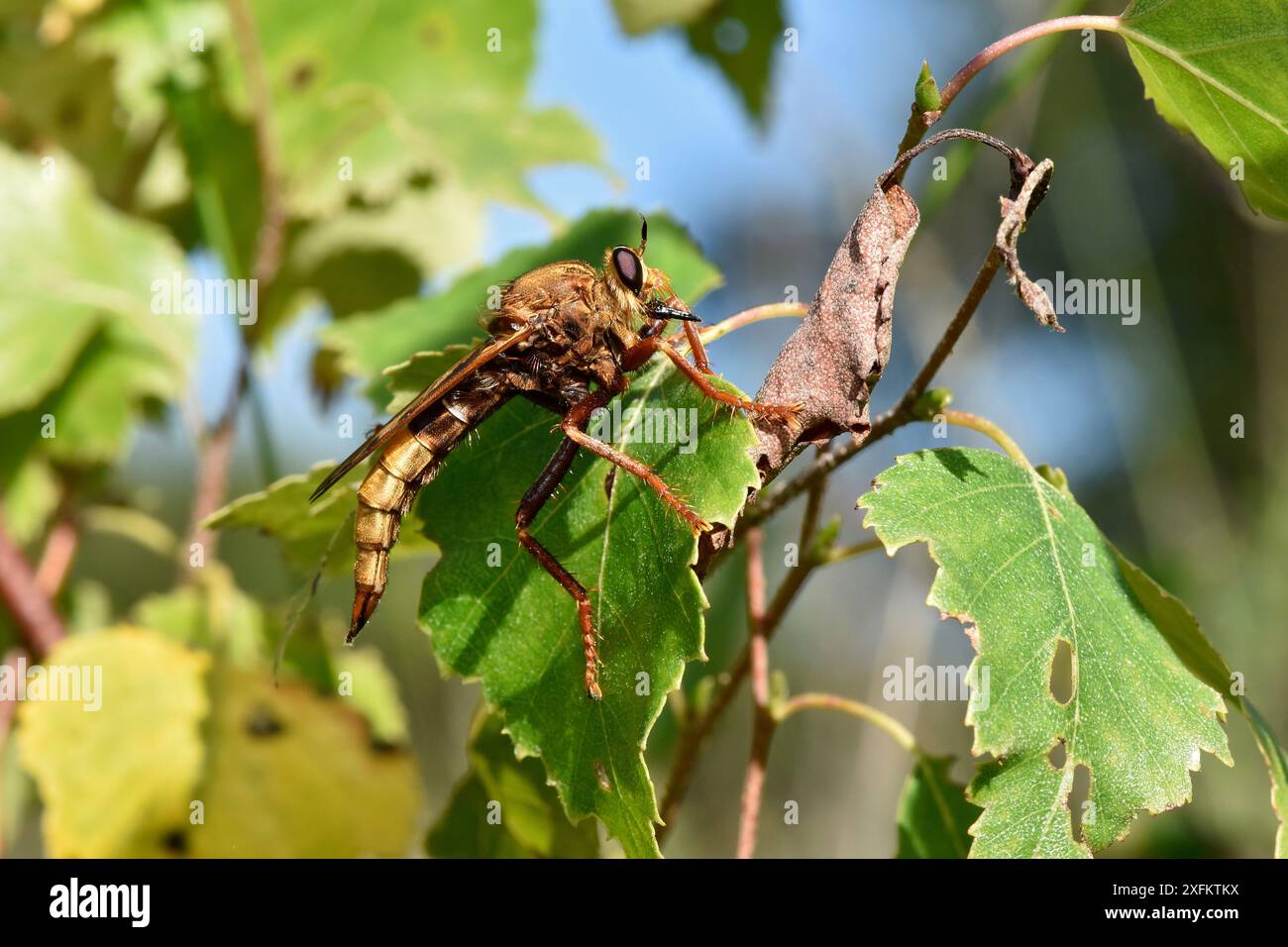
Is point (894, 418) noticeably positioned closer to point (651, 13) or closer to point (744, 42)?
point (651, 13)

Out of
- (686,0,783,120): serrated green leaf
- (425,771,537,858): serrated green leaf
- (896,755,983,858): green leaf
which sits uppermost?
(686,0,783,120): serrated green leaf

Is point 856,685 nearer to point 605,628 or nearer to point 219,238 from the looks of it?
point 219,238

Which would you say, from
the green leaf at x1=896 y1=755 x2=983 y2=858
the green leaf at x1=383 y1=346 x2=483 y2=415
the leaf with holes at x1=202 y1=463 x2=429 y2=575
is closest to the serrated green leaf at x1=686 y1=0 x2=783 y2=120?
the green leaf at x1=383 y1=346 x2=483 y2=415

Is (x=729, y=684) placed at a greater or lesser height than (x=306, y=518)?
lesser

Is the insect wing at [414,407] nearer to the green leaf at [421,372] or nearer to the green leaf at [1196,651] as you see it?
the green leaf at [421,372]

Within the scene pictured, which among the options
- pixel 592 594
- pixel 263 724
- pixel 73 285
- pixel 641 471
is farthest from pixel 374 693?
pixel 641 471

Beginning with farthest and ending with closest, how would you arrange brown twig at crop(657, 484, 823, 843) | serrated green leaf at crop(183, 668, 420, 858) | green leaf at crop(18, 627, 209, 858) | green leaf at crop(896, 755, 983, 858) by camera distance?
serrated green leaf at crop(183, 668, 420, 858), green leaf at crop(18, 627, 209, 858), green leaf at crop(896, 755, 983, 858), brown twig at crop(657, 484, 823, 843)

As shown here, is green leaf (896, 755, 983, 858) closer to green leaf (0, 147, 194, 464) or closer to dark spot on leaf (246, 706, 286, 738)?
dark spot on leaf (246, 706, 286, 738)
